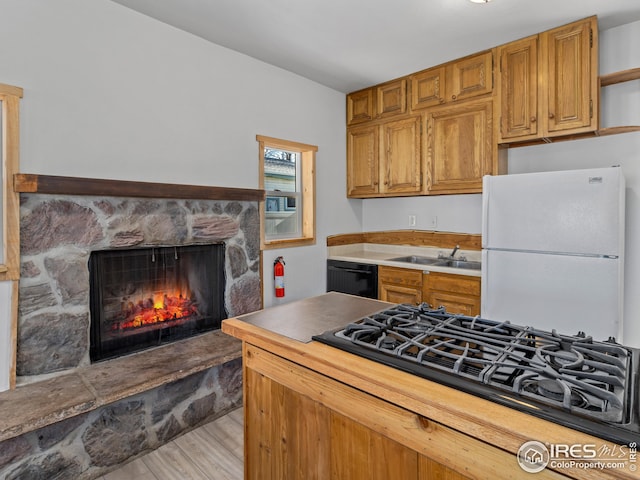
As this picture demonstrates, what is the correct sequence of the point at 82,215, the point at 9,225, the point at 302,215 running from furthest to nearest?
the point at 302,215
the point at 82,215
the point at 9,225

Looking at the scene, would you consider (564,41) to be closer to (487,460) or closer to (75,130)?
(487,460)

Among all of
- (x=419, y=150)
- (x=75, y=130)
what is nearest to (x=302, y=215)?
(x=419, y=150)

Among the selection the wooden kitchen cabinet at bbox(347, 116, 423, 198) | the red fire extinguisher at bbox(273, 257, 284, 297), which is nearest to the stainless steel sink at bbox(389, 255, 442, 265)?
the wooden kitchen cabinet at bbox(347, 116, 423, 198)

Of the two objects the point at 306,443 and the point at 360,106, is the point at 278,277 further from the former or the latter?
the point at 306,443

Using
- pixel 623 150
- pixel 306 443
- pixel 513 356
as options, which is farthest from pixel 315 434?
pixel 623 150

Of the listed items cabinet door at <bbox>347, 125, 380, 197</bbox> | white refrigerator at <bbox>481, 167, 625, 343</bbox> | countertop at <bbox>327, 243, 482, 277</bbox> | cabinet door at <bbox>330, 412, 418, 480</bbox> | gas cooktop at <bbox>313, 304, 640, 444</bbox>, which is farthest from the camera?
cabinet door at <bbox>347, 125, 380, 197</bbox>

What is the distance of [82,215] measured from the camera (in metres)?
2.14

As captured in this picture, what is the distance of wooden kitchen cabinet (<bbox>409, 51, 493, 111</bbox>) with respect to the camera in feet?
9.95

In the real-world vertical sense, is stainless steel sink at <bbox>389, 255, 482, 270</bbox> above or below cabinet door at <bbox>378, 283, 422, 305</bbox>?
above

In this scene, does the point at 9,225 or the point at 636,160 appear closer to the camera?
the point at 9,225

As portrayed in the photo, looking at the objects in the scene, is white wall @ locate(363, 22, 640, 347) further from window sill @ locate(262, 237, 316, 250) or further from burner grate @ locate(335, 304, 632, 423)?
window sill @ locate(262, 237, 316, 250)

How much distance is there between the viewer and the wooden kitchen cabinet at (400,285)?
3234 millimetres

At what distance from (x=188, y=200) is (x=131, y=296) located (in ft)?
2.53

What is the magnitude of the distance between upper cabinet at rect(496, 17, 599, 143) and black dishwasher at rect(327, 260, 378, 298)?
1.67 metres
